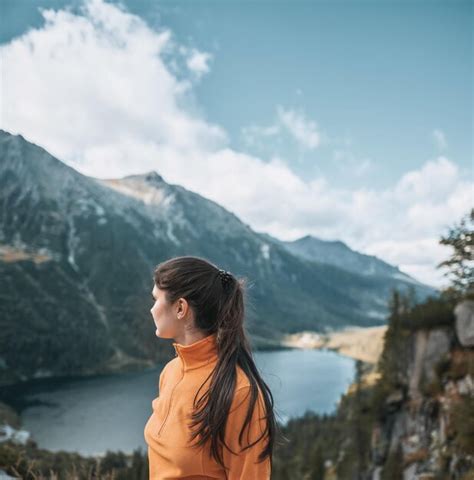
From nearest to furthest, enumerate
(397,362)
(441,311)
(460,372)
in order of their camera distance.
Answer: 1. (460,372)
2. (441,311)
3. (397,362)

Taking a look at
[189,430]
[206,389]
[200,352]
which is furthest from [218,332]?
[189,430]

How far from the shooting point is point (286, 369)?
18475cm

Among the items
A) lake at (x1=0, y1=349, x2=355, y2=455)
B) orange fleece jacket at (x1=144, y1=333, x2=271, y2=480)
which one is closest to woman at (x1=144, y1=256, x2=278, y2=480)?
orange fleece jacket at (x1=144, y1=333, x2=271, y2=480)

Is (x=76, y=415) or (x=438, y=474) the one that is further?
(x=76, y=415)

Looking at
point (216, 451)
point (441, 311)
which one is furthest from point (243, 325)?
point (441, 311)

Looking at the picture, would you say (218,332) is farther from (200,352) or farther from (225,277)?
(225,277)

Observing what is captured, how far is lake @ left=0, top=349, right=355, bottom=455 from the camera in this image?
84.8 m

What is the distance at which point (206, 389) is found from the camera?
8.93 ft

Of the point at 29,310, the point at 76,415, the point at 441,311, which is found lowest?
the point at 76,415

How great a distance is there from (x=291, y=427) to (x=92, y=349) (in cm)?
12064

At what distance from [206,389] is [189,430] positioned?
0.27 metres

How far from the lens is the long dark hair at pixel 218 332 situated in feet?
8.36

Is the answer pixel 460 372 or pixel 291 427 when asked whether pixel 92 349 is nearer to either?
pixel 291 427

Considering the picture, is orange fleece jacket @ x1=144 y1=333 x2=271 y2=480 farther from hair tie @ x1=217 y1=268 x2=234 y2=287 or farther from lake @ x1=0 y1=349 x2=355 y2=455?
lake @ x1=0 y1=349 x2=355 y2=455
